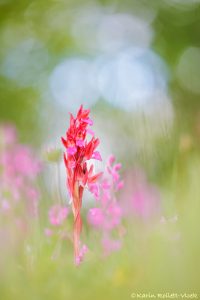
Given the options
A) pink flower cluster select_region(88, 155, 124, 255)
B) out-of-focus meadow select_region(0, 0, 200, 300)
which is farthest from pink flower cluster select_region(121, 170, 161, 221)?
pink flower cluster select_region(88, 155, 124, 255)

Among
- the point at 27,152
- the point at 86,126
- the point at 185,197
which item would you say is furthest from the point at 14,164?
the point at 185,197

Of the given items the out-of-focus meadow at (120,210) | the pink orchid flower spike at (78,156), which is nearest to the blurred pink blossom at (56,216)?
the out-of-focus meadow at (120,210)

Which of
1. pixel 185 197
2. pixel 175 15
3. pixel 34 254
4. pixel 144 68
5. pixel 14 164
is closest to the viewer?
pixel 185 197

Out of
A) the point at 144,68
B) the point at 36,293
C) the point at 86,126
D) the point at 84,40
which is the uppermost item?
the point at 84,40

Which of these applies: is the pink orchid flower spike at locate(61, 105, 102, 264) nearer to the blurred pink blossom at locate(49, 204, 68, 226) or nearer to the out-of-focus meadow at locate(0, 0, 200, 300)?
the out-of-focus meadow at locate(0, 0, 200, 300)

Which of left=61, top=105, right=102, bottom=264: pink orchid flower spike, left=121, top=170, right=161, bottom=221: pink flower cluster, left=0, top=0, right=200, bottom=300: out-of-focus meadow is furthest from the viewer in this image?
left=61, top=105, right=102, bottom=264: pink orchid flower spike

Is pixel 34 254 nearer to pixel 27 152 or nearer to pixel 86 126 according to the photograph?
pixel 86 126
